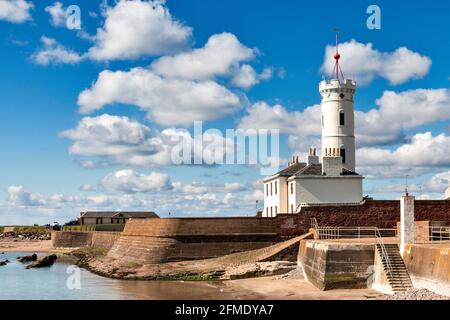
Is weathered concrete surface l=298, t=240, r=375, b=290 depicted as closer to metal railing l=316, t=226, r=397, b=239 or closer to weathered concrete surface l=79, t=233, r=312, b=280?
weathered concrete surface l=79, t=233, r=312, b=280

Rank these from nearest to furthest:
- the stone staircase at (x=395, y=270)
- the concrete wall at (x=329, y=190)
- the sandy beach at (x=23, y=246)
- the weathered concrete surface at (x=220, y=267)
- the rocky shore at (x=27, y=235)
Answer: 1. the stone staircase at (x=395, y=270)
2. the weathered concrete surface at (x=220, y=267)
3. the concrete wall at (x=329, y=190)
4. the sandy beach at (x=23, y=246)
5. the rocky shore at (x=27, y=235)

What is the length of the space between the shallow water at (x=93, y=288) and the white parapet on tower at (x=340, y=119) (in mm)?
20234

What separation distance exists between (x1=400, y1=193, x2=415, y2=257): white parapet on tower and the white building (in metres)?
15.9

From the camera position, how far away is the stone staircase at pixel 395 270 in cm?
2575

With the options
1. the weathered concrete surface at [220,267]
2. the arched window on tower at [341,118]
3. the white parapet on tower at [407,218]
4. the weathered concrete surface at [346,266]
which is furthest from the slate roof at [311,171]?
the white parapet on tower at [407,218]

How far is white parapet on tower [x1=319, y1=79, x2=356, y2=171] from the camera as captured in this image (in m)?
50.8

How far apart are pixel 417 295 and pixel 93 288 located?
18.6 meters

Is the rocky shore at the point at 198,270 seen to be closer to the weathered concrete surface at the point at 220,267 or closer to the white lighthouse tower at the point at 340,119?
the weathered concrete surface at the point at 220,267

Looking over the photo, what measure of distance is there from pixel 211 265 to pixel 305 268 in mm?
7049

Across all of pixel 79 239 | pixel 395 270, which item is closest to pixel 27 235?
pixel 79 239

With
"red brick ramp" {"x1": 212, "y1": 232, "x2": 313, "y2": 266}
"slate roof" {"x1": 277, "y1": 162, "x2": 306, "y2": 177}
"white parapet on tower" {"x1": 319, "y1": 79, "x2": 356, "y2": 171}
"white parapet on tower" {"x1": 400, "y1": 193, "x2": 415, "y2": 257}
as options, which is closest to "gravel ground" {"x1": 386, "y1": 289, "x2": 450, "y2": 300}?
"white parapet on tower" {"x1": 400, "y1": 193, "x2": 415, "y2": 257}

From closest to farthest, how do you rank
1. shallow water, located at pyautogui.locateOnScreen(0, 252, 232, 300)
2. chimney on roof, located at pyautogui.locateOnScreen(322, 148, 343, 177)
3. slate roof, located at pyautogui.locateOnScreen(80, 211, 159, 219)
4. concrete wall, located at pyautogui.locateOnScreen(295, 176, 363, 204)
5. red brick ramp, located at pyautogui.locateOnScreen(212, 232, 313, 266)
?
shallow water, located at pyautogui.locateOnScreen(0, 252, 232, 300) < red brick ramp, located at pyautogui.locateOnScreen(212, 232, 313, 266) < concrete wall, located at pyautogui.locateOnScreen(295, 176, 363, 204) < chimney on roof, located at pyautogui.locateOnScreen(322, 148, 343, 177) < slate roof, located at pyautogui.locateOnScreen(80, 211, 159, 219)
